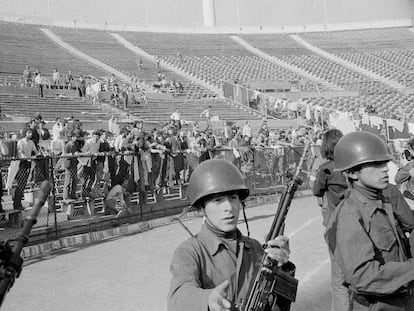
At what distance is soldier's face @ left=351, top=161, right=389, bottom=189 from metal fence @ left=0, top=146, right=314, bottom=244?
6273 mm

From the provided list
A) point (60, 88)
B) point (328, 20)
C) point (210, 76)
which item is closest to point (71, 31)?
point (210, 76)

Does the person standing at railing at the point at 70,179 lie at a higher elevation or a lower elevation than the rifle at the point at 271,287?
lower

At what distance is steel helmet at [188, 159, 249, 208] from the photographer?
275 centimetres

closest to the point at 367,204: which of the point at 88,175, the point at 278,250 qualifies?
the point at 278,250

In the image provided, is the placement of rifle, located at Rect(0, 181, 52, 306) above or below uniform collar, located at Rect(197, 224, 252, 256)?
above

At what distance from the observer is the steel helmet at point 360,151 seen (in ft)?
10.6

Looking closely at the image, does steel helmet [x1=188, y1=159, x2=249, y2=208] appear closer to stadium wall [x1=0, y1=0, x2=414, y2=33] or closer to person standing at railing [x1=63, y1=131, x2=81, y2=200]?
person standing at railing [x1=63, y1=131, x2=81, y2=200]

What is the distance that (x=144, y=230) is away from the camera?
1100 centimetres

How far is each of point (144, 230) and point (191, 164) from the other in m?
2.60

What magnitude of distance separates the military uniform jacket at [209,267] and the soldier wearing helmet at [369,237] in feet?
1.55

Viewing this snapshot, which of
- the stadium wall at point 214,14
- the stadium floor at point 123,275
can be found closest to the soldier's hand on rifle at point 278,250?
the stadium floor at point 123,275

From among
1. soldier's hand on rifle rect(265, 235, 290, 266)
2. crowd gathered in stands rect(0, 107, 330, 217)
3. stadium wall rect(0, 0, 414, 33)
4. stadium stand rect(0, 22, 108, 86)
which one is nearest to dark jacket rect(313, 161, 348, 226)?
soldier's hand on rifle rect(265, 235, 290, 266)

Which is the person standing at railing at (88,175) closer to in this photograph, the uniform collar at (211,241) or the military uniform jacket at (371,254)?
the military uniform jacket at (371,254)

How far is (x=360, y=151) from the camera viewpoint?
10.7 ft
